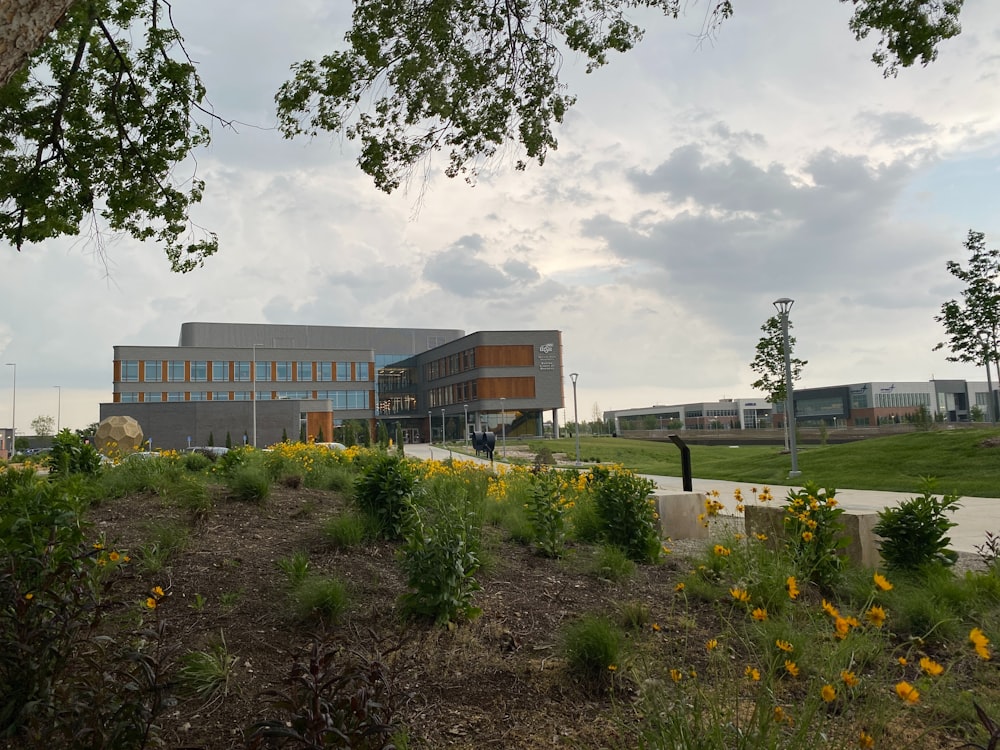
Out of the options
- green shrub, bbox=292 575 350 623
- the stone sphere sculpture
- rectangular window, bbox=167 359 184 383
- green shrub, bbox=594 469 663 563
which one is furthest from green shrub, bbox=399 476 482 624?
rectangular window, bbox=167 359 184 383

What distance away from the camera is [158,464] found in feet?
27.9

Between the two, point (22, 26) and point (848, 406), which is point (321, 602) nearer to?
point (22, 26)

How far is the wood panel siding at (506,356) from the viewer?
71.9 m

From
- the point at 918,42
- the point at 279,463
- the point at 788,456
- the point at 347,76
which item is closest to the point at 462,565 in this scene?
the point at 279,463

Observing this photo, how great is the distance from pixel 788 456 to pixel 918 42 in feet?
70.5

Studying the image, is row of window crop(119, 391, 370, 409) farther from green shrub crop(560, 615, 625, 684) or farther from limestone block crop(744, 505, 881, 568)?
green shrub crop(560, 615, 625, 684)

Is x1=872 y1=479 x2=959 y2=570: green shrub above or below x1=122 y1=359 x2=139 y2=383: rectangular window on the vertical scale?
below

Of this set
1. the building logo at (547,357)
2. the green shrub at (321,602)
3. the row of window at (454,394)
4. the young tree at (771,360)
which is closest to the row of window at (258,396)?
the row of window at (454,394)

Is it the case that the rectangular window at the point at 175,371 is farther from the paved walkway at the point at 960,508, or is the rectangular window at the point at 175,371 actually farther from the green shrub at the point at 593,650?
the green shrub at the point at 593,650

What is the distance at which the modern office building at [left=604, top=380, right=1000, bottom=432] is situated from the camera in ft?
236

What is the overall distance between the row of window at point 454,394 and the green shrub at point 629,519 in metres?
65.9

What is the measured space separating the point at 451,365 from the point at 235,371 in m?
23.7

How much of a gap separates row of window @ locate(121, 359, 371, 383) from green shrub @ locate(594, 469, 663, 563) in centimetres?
7193

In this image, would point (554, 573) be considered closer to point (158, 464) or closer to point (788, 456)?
point (158, 464)
